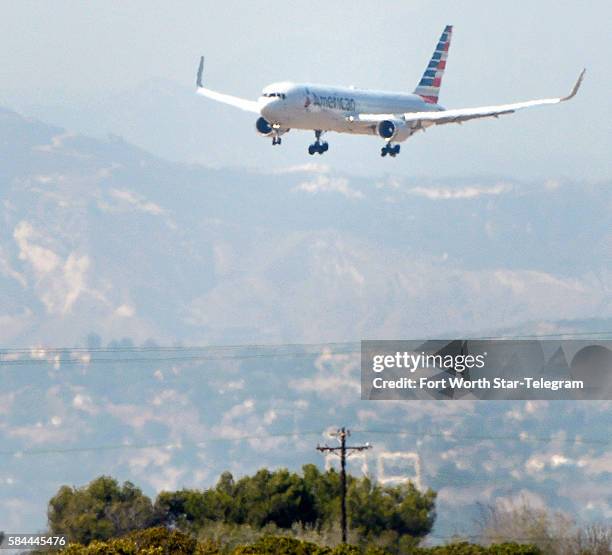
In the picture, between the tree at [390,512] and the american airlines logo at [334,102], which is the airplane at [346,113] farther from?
the tree at [390,512]

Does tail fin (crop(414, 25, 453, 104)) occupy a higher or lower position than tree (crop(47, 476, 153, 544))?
higher

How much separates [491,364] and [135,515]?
92213mm

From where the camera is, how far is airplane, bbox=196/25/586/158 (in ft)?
363

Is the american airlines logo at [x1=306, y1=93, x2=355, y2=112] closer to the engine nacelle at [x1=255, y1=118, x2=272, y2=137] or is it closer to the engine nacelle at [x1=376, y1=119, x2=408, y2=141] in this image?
the engine nacelle at [x1=376, y1=119, x2=408, y2=141]

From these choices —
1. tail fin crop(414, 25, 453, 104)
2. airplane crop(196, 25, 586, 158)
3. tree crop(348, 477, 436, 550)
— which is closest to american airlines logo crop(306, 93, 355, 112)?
airplane crop(196, 25, 586, 158)

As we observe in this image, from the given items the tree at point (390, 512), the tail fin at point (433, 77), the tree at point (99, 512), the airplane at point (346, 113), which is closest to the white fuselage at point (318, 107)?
the airplane at point (346, 113)

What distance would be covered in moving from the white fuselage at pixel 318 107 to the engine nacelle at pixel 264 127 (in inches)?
32.0

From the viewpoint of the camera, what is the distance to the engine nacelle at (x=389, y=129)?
115188 mm

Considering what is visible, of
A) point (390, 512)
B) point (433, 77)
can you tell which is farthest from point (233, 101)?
point (390, 512)

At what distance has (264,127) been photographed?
113m

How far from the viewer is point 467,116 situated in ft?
395

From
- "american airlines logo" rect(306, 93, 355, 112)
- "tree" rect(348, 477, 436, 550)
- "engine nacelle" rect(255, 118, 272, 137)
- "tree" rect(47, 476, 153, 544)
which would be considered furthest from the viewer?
"american airlines logo" rect(306, 93, 355, 112)

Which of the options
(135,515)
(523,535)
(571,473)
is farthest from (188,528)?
(571,473)

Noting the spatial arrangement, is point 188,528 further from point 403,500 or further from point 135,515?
point 403,500
